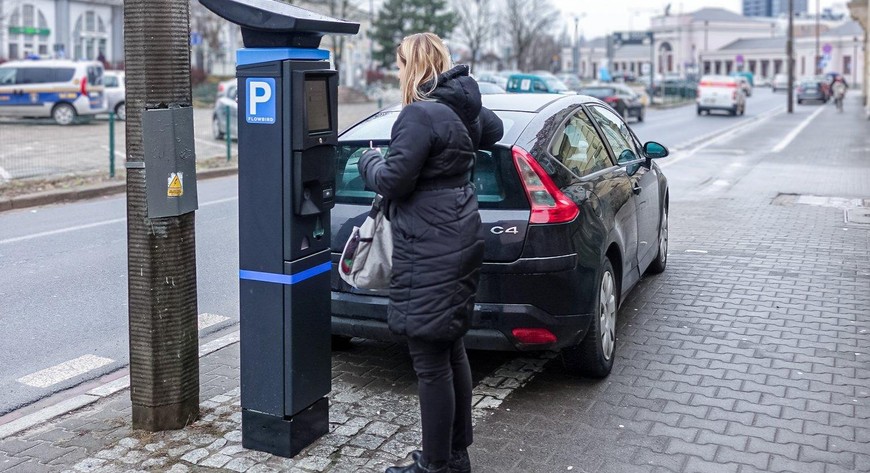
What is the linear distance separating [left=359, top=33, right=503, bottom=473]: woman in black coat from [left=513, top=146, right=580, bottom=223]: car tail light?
1.11 m

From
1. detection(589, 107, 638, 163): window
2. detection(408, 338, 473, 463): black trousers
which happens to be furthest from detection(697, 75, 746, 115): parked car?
detection(408, 338, 473, 463): black trousers

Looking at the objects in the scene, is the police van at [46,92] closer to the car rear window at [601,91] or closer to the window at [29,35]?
the car rear window at [601,91]

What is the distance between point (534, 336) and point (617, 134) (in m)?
2.39

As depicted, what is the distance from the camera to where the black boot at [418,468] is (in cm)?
394

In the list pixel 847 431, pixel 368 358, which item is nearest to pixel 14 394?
pixel 368 358

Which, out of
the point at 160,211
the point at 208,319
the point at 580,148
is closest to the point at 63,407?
the point at 160,211

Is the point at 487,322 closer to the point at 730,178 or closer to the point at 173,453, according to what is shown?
the point at 173,453

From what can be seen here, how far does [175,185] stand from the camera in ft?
14.6

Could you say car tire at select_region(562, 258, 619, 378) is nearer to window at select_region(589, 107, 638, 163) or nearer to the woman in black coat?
window at select_region(589, 107, 638, 163)

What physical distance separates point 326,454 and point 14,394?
218 centimetres

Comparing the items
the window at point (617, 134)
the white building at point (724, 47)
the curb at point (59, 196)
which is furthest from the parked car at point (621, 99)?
the white building at point (724, 47)

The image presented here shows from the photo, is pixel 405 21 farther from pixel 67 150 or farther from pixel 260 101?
pixel 260 101

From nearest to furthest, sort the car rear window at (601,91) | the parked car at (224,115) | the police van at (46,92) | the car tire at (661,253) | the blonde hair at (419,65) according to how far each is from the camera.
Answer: the blonde hair at (419,65) < the car tire at (661,253) < the parked car at (224,115) < the police van at (46,92) < the car rear window at (601,91)

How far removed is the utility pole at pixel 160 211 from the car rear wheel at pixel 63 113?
26461 mm
